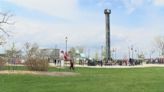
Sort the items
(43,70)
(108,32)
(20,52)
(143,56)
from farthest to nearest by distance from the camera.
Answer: (143,56) → (108,32) → (20,52) → (43,70)

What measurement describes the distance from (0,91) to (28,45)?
3380 inches

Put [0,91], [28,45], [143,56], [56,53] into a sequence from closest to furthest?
[0,91] → [28,45] → [56,53] → [143,56]

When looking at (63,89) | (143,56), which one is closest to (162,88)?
(63,89)

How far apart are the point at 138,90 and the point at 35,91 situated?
18.4 feet

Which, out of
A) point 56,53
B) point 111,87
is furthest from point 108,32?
point 111,87

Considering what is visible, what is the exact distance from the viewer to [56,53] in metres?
118

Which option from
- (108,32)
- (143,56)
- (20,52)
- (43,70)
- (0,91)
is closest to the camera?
(0,91)

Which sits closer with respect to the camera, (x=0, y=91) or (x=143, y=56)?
(x=0, y=91)

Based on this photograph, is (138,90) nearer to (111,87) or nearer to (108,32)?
(111,87)

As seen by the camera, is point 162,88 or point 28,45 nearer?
point 162,88

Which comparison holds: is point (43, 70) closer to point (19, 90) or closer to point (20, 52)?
point (19, 90)

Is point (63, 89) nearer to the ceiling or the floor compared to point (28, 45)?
nearer to the floor

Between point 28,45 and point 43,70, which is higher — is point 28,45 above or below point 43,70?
above

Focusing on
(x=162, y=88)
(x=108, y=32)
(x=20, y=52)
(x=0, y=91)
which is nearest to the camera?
(x=0, y=91)
